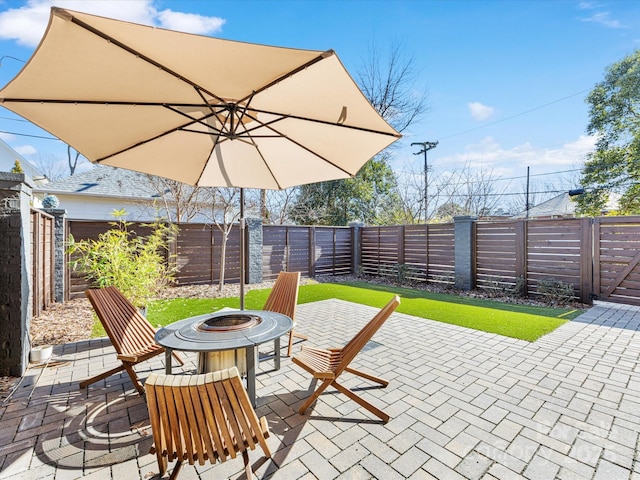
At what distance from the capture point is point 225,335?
8.26 feet

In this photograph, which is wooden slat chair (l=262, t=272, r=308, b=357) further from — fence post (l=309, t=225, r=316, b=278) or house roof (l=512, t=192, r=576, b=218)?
house roof (l=512, t=192, r=576, b=218)

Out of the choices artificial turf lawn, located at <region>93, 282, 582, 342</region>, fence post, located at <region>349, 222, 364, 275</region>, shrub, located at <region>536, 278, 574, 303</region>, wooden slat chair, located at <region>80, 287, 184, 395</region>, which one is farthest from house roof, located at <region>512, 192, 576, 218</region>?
wooden slat chair, located at <region>80, 287, 184, 395</region>

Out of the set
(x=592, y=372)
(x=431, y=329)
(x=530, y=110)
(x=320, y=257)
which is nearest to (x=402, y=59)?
(x=530, y=110)

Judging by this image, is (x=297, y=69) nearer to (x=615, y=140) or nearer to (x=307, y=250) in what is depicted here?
(x=307, y=250)

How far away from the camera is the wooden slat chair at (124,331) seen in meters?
2.84

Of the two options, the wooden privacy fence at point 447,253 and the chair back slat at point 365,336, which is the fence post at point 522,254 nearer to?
the wooden privacy fence at point 447,253

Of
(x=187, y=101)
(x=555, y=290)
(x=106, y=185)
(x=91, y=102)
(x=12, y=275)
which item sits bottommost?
(x=555, y=290)

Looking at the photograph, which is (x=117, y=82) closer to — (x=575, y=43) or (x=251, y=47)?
(x=251, y=47)

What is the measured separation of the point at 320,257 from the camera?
10867 mm

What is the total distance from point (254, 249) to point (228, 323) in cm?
647

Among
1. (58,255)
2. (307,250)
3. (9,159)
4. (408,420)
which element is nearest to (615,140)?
(307,250)

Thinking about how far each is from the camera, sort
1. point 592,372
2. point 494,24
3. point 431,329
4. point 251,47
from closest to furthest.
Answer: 1. point 251,47
2. point 592,372
3. point 431,329
4. point 494,24

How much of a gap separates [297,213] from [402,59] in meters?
9.20

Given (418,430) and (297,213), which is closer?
(418,430)
